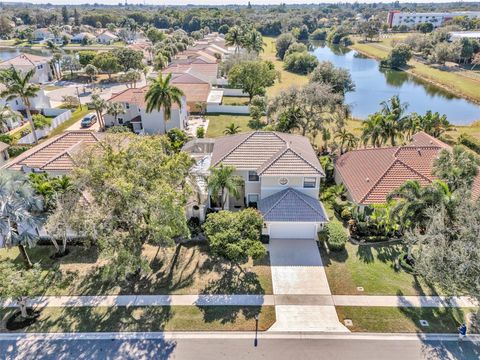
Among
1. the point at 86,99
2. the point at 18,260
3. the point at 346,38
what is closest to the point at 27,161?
the point at 18,260

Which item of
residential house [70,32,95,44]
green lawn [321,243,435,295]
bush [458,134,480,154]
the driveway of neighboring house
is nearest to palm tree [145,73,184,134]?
the driveway of neighboring house

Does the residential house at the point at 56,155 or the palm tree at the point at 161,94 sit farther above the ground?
the palm tree at the point at 161,94

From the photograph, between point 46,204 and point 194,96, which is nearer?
point 46,204

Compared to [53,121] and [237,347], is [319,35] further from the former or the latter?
[237,347]

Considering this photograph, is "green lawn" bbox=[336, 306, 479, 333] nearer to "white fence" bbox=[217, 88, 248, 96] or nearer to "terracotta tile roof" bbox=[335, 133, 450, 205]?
"terracotta tile roof" bbox=[335, 133, 450, 205]

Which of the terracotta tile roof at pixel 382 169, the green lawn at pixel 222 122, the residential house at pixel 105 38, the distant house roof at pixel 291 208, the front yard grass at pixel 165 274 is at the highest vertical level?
the residential house at pixel 105 38

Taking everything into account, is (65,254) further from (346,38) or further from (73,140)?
(346,38)

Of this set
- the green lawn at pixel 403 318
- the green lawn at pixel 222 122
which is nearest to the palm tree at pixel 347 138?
the green lawn at pixel 222 122

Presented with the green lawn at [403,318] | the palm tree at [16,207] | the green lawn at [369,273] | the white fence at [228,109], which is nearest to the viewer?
the green lawn at [403,318]

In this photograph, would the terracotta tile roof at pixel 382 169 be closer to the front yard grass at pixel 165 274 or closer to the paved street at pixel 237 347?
the front yard grass at pixel 165 274
